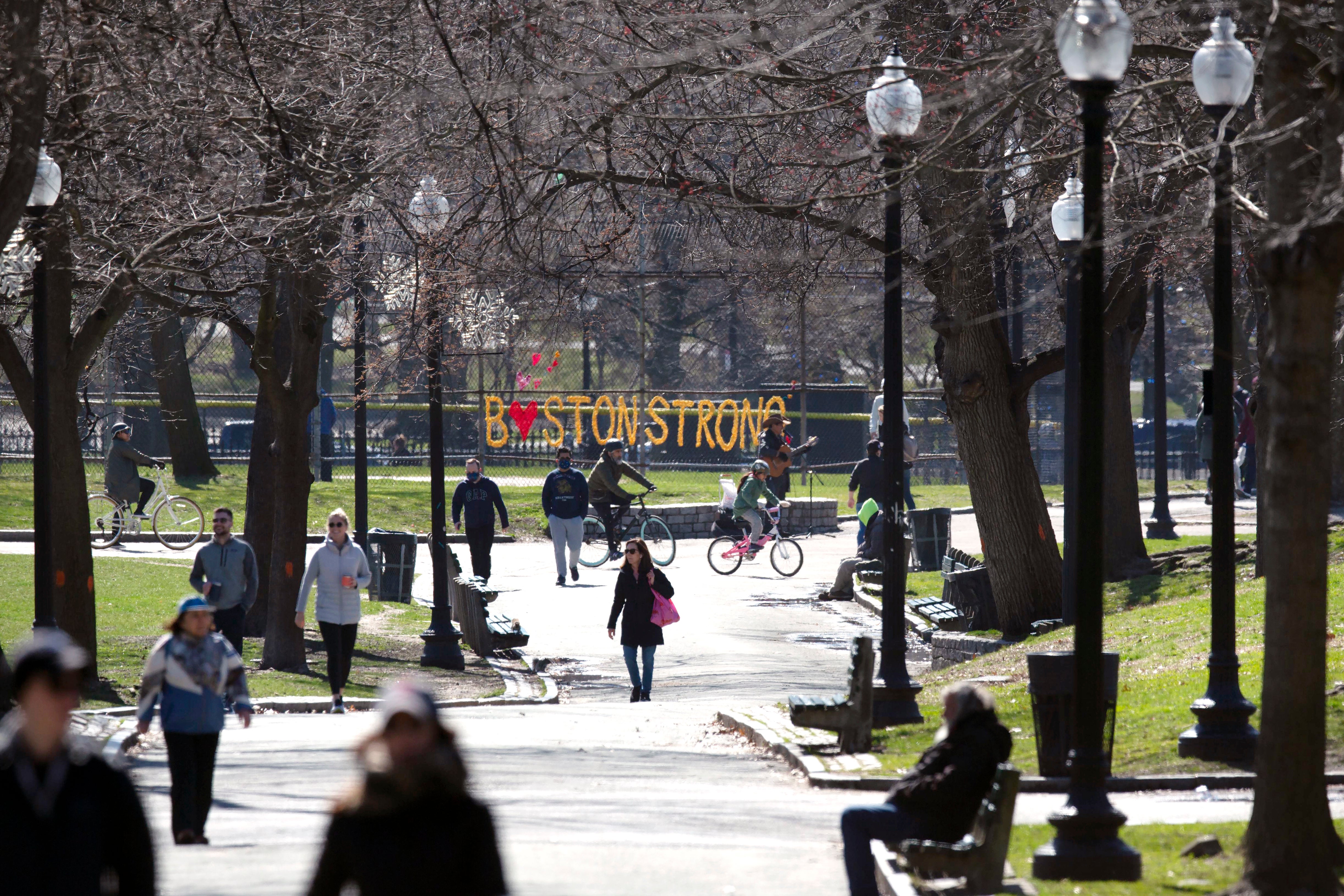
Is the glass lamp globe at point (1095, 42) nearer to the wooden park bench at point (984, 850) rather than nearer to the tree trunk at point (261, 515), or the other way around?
the wooden park bench at point (984, 850)

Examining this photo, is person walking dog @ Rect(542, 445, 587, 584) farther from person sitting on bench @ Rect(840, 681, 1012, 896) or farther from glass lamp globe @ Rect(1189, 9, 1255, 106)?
person sitting on bench @ Rect(840, 681, 1012, 896)

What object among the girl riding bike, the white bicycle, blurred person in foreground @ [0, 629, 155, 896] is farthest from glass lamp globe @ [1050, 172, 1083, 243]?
the white bicycle

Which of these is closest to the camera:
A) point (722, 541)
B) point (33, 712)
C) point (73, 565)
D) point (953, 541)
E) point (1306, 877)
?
point (33, 712)

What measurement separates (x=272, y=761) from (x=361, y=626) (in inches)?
337

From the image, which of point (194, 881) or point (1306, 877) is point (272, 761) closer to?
point (194, 881)

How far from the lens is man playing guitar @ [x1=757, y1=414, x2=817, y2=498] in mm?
26516

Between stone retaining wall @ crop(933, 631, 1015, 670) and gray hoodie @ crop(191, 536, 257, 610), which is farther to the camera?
stone retaining wall @ crop(933, 631, 1015, 670)

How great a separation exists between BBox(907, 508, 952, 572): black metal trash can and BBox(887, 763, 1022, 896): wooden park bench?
1672cm

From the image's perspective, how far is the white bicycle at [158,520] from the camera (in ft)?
77.7

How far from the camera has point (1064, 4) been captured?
10.6m

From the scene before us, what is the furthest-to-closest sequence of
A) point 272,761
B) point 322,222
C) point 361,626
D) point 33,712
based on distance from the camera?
point 361,626, point 322,222, point 272,761, point 33,712

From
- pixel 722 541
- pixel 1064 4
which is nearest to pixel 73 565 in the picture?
pixel 1064 4

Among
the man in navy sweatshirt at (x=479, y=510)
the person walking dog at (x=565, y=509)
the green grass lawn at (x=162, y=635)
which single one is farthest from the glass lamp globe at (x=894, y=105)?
the person walking dog at (x=565, y=509)

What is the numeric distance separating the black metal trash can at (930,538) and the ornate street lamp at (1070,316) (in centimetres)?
773
